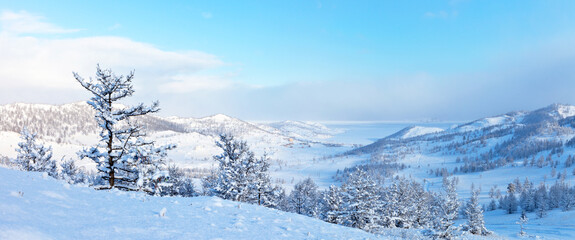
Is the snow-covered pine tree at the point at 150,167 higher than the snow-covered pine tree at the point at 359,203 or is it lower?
higher

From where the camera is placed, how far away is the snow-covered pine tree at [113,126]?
51.5 feet

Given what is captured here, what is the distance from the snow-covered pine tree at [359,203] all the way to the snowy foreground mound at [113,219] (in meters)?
24.4

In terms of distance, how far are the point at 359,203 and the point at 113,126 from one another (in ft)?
91.0

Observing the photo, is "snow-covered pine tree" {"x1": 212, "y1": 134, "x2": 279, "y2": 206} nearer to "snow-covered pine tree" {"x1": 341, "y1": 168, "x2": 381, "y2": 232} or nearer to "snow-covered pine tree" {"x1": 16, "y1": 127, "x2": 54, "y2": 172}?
"snow-covered pine tree" {"x1": 341, "y1": 168, "x2": 381, "y2": 232}

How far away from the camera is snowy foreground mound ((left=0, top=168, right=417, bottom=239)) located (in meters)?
6.21

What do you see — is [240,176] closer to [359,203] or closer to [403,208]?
[359,203]

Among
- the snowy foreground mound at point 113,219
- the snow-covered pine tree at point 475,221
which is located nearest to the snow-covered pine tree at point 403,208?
the snow-covered pine tree at point 475,221

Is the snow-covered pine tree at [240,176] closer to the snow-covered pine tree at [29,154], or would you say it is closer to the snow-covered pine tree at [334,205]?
the snow-covered pine tree at [334,205]

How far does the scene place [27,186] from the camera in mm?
9555

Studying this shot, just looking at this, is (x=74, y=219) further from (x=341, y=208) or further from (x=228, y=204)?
(x=341, y=208)

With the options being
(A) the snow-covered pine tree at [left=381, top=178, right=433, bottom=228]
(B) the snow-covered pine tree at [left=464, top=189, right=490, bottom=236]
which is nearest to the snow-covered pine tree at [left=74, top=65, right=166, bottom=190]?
(A) the snow-covered pine tree at [left=381, top=178, right=433, bottom=228]

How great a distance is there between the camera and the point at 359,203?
34125mm

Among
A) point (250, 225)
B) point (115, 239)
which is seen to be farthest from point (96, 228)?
point (250, 225)

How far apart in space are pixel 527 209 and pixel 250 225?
445 feet
